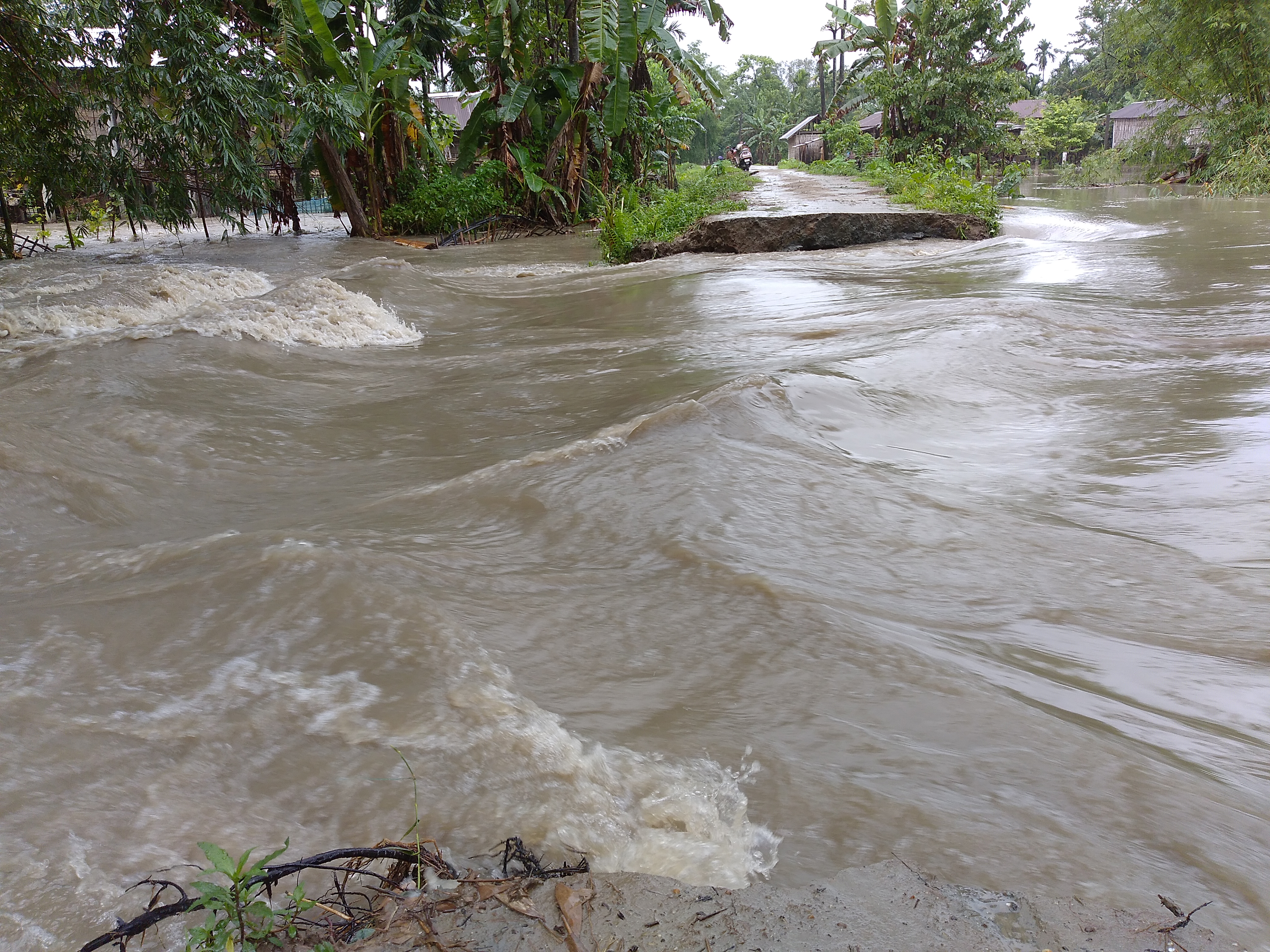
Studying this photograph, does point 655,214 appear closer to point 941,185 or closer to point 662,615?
point 941,185

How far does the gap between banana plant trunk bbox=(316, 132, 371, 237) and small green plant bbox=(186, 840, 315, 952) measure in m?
12.6

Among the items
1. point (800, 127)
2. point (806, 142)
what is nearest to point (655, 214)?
point (806, 142)

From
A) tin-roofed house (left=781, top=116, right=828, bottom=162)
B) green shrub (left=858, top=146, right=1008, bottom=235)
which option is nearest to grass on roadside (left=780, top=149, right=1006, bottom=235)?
green shrub (left=858, top=146, right=1008, bottom=235)

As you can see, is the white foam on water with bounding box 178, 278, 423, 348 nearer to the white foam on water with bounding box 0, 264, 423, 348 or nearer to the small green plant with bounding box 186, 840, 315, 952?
the white foam on water with bounding box 0, 264, 423, 348

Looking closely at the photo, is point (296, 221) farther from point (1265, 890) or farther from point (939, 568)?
point (1265, 890)

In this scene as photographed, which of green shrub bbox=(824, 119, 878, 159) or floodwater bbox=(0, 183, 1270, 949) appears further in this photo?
green shrub bbox=(824, 119, 878, 159)

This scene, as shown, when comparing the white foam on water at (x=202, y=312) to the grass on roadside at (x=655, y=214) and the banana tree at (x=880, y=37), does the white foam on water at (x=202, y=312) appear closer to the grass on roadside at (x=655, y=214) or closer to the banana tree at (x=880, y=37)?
the grass on roadside at (x=655, y=214)

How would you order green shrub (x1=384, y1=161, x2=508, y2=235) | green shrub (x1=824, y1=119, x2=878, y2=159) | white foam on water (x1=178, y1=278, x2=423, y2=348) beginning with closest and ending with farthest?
white foam on water (x1=178, y1=278, x2=423, y2=348) < green shrub (x1=384, y1=161, x2=508, y2=235) < green shrub (x1=824, y1=119, x2=878, y2=159)

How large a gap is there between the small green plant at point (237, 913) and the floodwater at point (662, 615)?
0.21 meters

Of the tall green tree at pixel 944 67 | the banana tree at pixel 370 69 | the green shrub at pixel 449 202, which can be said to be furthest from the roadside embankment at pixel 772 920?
the tall green tree at pixel 944 67

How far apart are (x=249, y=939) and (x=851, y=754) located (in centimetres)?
106

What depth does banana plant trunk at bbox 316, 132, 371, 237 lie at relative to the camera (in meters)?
12.4

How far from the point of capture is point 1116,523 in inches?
99.3

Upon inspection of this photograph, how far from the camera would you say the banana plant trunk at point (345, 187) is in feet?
40.8
